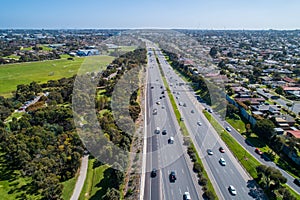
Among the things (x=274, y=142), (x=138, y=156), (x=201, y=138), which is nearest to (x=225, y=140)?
(x=201, y=138)

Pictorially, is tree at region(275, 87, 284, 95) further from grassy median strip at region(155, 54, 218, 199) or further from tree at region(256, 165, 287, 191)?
A: tree at region(256, 165, 287, 191)

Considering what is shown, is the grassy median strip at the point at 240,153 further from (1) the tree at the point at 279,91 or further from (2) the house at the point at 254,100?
(1) the tree at the point at 279,91

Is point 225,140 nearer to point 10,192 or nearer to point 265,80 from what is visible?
point 10,192

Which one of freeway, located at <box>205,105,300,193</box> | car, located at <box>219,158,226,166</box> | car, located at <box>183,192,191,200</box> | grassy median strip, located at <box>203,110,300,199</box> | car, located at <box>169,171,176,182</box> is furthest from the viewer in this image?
car, located at <box>219,158,226,166</box>

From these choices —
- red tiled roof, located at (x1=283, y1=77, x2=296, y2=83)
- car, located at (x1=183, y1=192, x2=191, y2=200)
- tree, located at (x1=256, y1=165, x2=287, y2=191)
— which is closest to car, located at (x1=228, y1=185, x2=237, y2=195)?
tree, located at (x1=256, y1=165, x2=287, y2=191)

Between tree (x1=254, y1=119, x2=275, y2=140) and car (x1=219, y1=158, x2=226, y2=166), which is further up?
tree (x1=254, y1=119, x2=275, y2=140)

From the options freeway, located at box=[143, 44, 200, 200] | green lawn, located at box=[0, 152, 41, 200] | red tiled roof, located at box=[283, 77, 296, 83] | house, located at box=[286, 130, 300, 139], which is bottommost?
green lawn, located at box=[0, 152, 41, 200]

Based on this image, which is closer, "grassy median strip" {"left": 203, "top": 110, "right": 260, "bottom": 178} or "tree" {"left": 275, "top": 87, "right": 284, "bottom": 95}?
"grassy median strip" {"left": 203, "top": 110, "right": 260, "bottom": 178}
